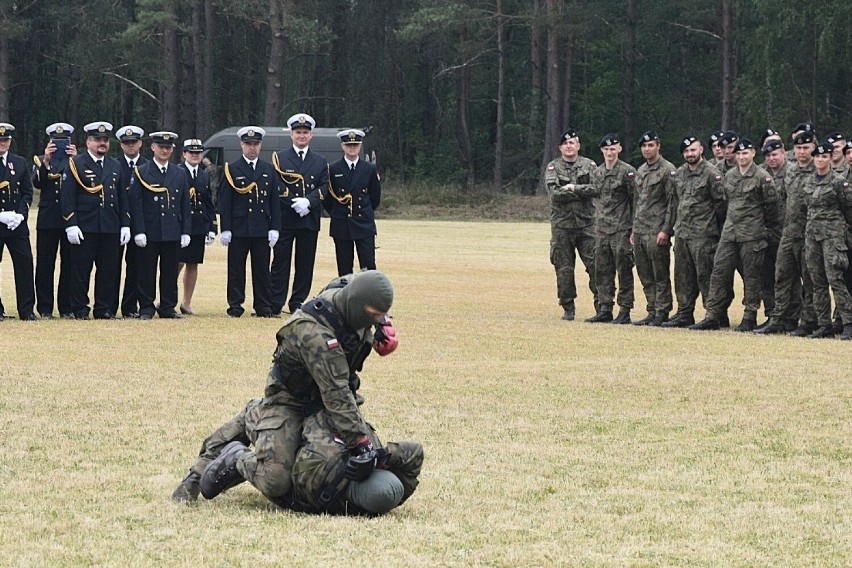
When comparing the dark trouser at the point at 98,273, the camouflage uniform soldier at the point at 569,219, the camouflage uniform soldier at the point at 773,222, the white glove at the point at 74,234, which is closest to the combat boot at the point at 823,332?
the camouflage uniform soldier at the point at 773,222

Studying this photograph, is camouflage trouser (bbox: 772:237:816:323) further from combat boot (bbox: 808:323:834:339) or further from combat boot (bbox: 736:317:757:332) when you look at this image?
combat boot (bbox: 808:323:834:339)

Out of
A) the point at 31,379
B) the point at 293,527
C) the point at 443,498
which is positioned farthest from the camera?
the point at 31,379

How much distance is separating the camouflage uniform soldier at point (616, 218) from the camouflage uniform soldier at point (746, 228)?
1130mm

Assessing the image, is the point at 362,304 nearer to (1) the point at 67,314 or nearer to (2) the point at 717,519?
(2) the point at 717,519

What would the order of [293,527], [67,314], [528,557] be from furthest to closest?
[67,314] < [293,527] < [528,557]

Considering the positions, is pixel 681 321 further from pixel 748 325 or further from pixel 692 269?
pixel 748 325

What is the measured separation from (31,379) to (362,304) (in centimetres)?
511

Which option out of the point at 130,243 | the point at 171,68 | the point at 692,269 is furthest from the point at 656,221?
the point at 171,68

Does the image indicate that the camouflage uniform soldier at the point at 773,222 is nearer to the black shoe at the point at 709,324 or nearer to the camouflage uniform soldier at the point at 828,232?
the black shoe at the point at 709,324

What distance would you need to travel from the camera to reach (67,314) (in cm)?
1588

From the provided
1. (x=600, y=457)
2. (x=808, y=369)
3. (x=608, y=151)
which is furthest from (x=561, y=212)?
(x=600, y=457)

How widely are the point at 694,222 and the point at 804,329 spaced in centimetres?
170

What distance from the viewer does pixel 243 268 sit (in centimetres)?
1639

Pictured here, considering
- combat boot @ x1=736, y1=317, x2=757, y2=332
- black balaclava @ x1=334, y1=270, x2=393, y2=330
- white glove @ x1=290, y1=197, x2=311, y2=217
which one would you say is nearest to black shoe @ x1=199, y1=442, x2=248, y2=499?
black balaclava @ x1=334, y1=270, x2=393, y2=330
